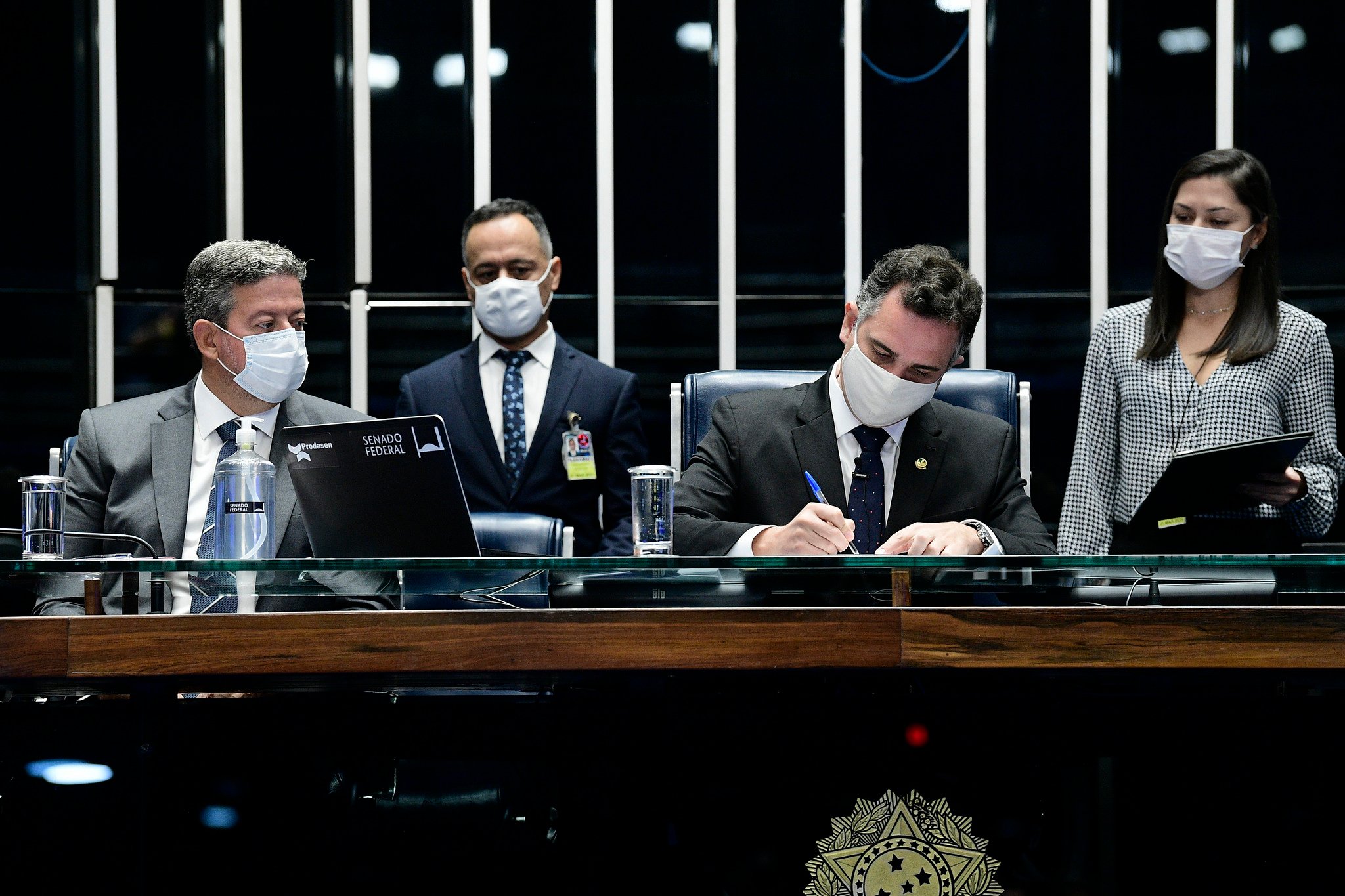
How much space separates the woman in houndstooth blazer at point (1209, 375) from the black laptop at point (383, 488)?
55.2 inches

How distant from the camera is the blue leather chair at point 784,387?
267 centimetres

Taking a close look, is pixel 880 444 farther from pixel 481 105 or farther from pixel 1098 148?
pixel 481 105

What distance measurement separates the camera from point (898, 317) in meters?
2.28

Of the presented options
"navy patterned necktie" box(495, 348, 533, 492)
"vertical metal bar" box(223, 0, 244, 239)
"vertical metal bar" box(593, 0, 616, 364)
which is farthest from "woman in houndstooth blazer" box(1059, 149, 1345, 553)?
"vertical metal bar" box(223, 0, 244, 239)

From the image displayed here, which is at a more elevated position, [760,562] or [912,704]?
[760,562]

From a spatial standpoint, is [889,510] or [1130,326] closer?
[889,510]

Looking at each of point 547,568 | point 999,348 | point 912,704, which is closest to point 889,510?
point 912,704

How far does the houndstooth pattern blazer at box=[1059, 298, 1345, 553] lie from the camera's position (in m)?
2.50

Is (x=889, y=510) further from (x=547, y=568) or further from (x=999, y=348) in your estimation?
(x=999, y=348)

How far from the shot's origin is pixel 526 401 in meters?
3.22

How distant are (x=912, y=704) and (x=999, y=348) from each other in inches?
109

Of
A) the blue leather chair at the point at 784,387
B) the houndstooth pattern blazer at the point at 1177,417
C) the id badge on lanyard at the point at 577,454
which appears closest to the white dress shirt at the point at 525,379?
the id badge on lanyard at the point at 577,454

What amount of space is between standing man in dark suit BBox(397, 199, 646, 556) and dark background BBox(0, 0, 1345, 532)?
686 millimetres

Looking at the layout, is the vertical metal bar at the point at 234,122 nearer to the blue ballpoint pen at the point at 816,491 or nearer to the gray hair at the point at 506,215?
the gray hair at the point at 506,215
